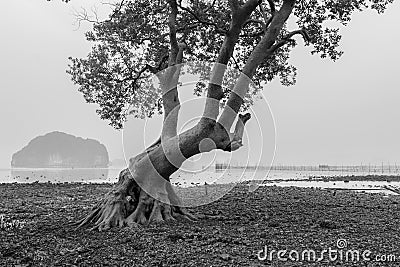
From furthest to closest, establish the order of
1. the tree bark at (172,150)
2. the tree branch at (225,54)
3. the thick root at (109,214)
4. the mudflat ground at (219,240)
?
the tree branch at (225,54) < the tree bark at (172,150) < the thick root at (109,214) < the mudflat ground at (219,240)

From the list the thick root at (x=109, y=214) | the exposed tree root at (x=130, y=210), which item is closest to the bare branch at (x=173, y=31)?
the exposed tree root at (x=130, y=210)

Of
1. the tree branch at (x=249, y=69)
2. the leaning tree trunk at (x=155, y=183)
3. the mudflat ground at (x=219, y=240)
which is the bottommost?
the mudflat ground at (x=219, y=240)

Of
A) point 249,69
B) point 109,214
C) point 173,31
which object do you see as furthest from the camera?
point 173,31

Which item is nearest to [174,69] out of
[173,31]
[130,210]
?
[173,31]

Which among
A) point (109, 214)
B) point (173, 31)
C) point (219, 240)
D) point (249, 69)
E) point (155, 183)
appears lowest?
point (219, 240)

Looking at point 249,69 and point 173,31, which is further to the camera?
point 173,31

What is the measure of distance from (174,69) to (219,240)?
15.7 feet

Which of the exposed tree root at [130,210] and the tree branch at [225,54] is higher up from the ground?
the tree branch at [225,54]

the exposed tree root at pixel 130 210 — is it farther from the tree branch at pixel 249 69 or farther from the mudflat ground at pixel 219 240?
the tree branch at pixel 249 69

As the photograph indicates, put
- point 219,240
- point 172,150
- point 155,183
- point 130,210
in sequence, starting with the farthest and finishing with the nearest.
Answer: point 155,183 → point 130,210 → point 172,150 → point 219,240

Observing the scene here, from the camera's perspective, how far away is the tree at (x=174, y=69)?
8180mm

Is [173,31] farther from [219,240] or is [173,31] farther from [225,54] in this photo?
[219,240]

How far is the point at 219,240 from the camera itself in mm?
6281

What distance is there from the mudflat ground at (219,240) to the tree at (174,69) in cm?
101
